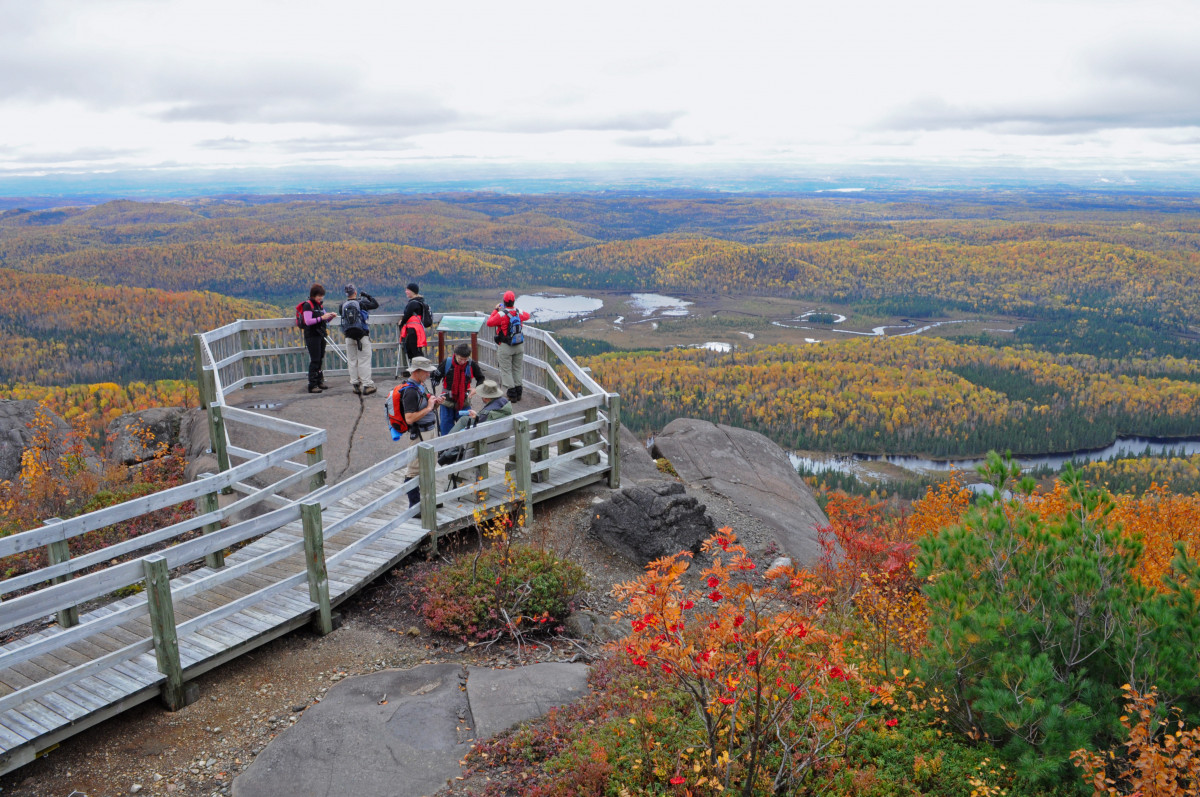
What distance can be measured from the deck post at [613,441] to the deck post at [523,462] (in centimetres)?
170

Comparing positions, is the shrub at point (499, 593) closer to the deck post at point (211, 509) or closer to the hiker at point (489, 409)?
the hiker at point (489, 409)

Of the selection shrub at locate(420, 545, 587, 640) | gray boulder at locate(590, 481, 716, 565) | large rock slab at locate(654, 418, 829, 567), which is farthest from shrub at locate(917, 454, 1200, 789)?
large rock slab at locate(654, 418, 829, 567)

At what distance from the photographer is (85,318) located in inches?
5261

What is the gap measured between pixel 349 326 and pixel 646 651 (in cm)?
1131

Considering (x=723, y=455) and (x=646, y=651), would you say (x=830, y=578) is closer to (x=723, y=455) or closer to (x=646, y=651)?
(x=646, y=651)

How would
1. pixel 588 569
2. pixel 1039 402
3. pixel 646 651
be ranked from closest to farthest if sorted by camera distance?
1. pixel 646 651
2. pixel 588 569
3. pixel 1039 402

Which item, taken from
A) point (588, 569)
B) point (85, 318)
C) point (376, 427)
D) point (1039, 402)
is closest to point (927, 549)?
point (588, 569)

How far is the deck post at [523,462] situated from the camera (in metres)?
10.2

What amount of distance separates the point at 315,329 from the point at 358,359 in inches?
39.9

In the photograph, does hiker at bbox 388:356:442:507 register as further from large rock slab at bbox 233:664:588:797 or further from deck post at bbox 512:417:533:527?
large rock slab at bbox 233:664:588:797

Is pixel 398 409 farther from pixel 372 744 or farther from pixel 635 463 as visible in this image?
pixel 635 463

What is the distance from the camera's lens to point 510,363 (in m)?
13.9

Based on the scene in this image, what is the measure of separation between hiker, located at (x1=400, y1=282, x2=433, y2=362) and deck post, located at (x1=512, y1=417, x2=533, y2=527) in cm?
450

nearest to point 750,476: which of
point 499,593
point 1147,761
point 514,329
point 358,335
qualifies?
point 514,329
